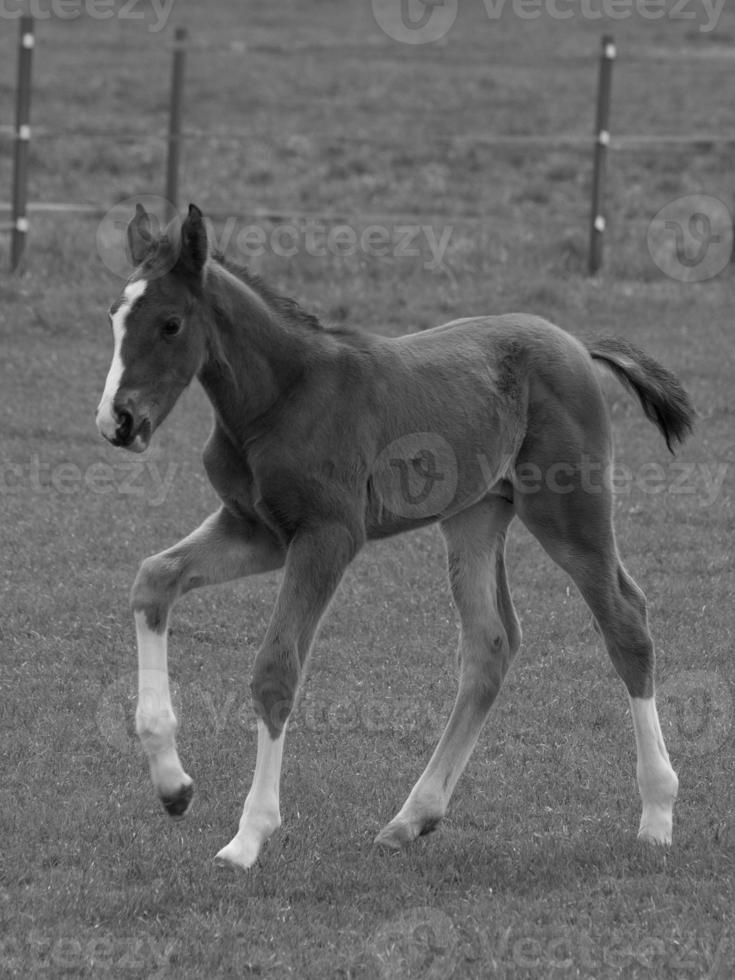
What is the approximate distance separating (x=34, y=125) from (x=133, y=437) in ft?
55.3

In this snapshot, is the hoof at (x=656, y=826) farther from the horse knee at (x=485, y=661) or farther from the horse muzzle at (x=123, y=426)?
the horse muzzle at (x=123, y=426)

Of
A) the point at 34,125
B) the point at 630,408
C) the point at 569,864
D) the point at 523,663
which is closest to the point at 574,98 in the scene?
the point at 34,125

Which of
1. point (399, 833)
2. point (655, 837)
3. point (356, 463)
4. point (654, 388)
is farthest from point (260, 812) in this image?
point (654, 388)

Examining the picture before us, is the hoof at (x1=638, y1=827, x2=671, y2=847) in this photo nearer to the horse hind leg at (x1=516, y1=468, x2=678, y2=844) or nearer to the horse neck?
the horse hind leg at (x1=516, y1=468, x2=678, y2=844)

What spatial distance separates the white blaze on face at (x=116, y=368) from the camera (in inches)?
179

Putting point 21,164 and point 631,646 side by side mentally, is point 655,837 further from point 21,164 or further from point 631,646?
point 21,164

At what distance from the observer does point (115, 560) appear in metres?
8.09

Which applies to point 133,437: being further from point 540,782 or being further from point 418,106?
point 418,106

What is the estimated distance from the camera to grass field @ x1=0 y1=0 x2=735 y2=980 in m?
4.55

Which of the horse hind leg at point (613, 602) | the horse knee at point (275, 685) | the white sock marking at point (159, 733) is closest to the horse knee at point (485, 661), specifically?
the horse hind leg at point (613, 602)

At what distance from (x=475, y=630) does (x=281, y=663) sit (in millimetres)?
1023

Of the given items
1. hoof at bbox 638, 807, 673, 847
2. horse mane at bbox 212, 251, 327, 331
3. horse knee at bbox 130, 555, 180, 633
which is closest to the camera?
horse knee at bbox 130, 555, 180, 633

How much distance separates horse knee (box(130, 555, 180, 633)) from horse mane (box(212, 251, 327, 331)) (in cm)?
85


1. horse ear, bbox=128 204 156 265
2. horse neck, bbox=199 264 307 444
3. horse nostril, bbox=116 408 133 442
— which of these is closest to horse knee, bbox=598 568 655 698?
horse neck, bbox=199 264 307 444
